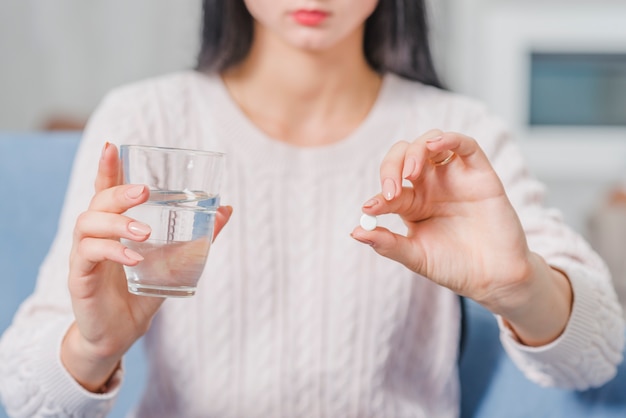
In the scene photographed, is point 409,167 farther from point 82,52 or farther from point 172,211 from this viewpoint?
point 82,52

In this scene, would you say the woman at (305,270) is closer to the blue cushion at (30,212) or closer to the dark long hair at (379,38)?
the dark long hair at (379,38)

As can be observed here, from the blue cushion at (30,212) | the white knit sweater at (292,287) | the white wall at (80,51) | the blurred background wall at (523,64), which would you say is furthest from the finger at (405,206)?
the white wall at (80,51)

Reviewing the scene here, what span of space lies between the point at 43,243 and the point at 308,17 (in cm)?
59

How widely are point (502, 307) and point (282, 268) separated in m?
0.38

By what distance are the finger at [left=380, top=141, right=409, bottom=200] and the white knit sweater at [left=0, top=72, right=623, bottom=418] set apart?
14.8 inches

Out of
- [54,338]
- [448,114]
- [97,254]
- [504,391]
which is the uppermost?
[448,114]

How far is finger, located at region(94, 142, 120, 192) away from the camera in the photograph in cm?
92

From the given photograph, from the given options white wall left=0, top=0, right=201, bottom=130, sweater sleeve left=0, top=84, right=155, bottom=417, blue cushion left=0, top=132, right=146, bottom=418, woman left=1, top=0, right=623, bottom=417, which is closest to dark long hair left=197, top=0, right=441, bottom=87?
woman left=1, top=0, right=623, bottom=417

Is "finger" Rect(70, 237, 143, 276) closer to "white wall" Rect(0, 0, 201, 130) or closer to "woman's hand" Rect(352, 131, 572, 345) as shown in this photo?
"woman's hand" Rect(352, 131, 572, 345)

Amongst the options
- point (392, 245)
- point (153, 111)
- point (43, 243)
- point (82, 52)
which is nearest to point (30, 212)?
point (43, 243)

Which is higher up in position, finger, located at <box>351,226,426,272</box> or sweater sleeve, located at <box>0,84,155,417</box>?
finger, located at <box>351,226,426,272</box>

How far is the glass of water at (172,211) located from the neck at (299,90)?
492 millimetres

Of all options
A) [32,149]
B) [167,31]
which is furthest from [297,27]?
[167,31]

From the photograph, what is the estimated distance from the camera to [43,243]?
151 centimetres
